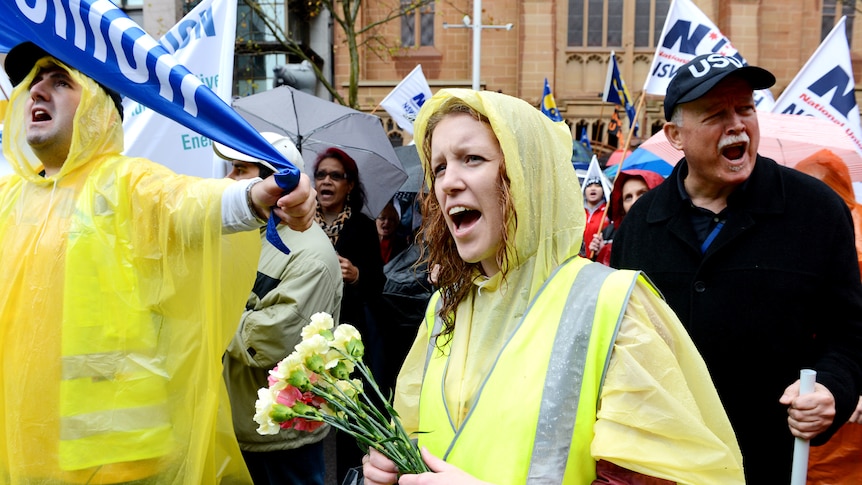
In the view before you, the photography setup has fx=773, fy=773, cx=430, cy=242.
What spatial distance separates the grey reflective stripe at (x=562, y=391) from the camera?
59.5 inches

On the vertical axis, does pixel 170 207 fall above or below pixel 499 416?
above

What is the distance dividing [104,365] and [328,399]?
0.99 meters

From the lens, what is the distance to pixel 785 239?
7.52 feet

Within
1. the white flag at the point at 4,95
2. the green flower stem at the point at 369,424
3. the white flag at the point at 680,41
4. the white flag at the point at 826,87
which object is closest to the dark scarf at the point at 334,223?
the white flag at the point at 4,95

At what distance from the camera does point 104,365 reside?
2328 mm

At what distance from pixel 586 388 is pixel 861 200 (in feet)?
14.6

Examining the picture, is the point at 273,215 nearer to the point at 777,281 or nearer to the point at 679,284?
the point at 679,284

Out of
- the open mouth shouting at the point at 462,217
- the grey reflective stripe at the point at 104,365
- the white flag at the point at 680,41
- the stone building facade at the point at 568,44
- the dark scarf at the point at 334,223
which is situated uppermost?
the stone building facade at the point at 568,44

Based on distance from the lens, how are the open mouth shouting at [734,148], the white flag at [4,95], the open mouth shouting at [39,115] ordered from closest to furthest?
the open mouth shouting at [734,148], the open mouth shouting at [39,115], the white flag at [4,95]

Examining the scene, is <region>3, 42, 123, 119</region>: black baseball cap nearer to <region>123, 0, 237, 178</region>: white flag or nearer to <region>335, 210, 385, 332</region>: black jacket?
<region>123, 0, 237, 178</region>: white flag

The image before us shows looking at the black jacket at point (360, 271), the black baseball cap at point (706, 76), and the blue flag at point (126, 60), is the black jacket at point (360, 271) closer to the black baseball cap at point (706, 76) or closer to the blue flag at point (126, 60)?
the blue flag at point (126, 60)

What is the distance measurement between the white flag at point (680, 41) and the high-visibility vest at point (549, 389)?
4.63 meters

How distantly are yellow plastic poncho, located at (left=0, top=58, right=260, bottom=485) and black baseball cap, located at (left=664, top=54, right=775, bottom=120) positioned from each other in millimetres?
1460

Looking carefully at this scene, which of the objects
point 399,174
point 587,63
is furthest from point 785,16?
point 399,174
